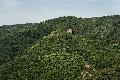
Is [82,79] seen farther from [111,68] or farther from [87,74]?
[111,68]

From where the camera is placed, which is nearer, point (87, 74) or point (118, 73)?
point (118, 73)

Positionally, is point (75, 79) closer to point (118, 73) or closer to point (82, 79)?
point (82, 79)

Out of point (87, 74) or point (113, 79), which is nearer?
point (113, 79)

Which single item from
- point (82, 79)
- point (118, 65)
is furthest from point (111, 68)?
point (82, 79)

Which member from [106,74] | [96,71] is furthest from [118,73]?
[96,71]

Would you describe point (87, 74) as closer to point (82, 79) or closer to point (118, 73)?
point (82, 79)

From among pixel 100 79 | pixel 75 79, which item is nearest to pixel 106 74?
pixel 100 79

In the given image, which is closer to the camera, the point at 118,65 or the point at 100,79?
the point at 100,79
